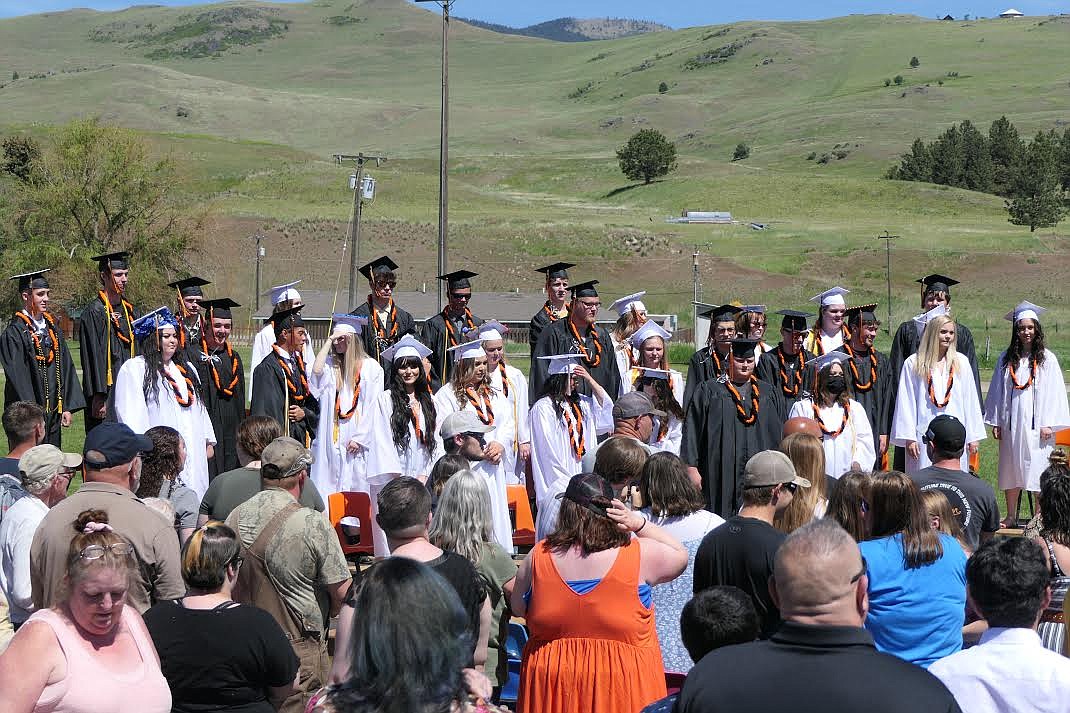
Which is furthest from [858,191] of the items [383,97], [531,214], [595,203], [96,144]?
[383,97]

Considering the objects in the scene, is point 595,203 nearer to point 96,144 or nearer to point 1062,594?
point 96,144

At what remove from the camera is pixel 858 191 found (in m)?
92.3

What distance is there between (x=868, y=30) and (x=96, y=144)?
549 feet

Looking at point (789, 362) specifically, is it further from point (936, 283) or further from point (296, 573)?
point (296, 573)

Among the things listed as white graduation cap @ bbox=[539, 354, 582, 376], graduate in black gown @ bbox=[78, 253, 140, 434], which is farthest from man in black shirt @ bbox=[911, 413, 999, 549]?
graduate in black gown @ bbox=[78, 253, 140, 434]

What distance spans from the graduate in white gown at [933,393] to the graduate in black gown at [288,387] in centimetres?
498

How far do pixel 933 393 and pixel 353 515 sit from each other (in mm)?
4938

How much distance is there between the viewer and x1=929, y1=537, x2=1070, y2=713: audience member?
3.69 m

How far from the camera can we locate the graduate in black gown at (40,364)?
35.0 feet

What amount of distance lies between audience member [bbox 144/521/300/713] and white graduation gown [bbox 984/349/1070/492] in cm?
807

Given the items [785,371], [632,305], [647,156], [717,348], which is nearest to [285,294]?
[632,305]

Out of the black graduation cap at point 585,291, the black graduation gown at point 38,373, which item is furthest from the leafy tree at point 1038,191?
the black graduation gown at point 38,373

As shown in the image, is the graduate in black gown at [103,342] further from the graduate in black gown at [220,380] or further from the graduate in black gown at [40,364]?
the graduate in black gown at [220,380]

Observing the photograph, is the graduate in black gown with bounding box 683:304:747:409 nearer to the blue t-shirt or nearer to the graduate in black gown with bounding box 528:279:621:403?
the graduate in black gown with bounding box 528:279:621:403
